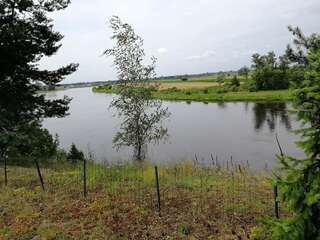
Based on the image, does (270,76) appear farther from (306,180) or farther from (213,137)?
(306,180)

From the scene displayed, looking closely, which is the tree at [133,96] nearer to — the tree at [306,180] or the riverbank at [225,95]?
the tree at [306,180]

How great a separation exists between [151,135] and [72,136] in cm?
2464

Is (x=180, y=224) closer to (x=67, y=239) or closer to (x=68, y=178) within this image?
(x=67, y=239)

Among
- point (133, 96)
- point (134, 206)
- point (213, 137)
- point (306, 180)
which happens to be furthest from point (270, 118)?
point (306, 180)

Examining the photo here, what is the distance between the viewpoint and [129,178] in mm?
13508

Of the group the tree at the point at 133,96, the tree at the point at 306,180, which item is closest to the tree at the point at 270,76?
the tree at the point at 133,96

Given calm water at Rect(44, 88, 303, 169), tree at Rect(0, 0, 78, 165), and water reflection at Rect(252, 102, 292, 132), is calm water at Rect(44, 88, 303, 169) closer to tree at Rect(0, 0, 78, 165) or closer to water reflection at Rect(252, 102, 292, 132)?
water reflection at Rect(252, 102, 292, 132)

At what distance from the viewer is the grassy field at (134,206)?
9000 millimetres

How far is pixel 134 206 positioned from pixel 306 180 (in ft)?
23.1

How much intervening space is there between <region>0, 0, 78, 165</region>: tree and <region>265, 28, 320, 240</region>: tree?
1555cm

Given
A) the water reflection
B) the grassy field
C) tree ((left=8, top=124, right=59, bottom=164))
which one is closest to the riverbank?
the water reflection

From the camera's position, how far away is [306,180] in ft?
13.0

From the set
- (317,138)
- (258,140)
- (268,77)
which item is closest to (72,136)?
(258,140)

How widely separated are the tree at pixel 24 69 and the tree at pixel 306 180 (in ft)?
51.0
